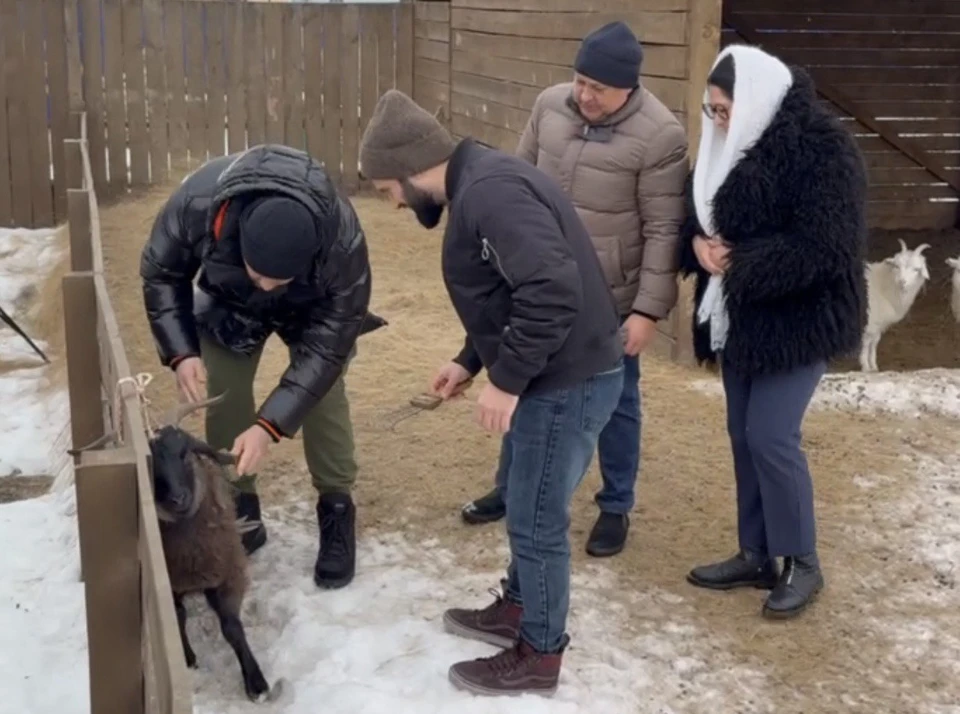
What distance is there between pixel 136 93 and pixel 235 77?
0.92 metres

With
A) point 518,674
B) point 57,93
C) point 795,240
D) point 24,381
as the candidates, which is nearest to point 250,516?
point 518,674

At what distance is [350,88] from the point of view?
38.7 feet

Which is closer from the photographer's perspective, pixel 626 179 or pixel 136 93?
pixel 626 179

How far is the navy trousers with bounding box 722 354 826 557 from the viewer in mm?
3629

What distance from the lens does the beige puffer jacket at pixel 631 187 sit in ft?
12.9

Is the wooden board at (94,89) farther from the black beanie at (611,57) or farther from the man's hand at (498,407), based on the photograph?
the man's hand at (498,407)

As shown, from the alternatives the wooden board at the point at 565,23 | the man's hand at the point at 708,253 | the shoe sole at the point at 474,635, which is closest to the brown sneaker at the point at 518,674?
the shoe sole at the point at 474,635

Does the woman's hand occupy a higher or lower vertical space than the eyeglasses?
lower

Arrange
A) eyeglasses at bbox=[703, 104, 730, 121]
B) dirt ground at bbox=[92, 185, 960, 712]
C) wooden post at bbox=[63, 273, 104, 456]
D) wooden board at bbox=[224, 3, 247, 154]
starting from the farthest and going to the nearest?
wooden board at bbox=[224, 3, 247, 154]
wooden post at bbox=[63, 273, 104, 456]
dirt ground at bbox=[92, 185, 960, 712]
eyeglasses at bbox=[703, 104, 730, 121]

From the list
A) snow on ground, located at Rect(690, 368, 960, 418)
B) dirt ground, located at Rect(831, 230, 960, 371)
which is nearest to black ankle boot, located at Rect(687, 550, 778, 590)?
snow on ground, located at Rect(690, 368, 960, 418)

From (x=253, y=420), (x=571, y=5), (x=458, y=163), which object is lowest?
(x=253, y=420)

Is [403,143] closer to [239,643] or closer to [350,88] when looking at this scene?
[239,643]

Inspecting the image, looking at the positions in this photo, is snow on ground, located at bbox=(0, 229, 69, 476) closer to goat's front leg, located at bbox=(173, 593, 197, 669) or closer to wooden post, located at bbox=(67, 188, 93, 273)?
wooden post, located at bbox=(67, 188, 93, 273)

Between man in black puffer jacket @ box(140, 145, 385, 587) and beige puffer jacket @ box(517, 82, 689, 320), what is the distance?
817mm
